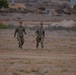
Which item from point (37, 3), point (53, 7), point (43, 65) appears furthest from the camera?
point (37, 3)

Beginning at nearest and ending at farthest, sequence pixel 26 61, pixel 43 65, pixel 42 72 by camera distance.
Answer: pixel 42 72, pixel 43 65, pixel 26 61

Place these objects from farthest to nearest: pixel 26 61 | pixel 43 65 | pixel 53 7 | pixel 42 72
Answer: pixel 53 7 < pixel 26 61 < pixel 43 65 < pixel 42 72

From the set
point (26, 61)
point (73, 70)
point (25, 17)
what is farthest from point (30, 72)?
point (25, 17)

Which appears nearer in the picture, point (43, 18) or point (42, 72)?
point (42, 72)

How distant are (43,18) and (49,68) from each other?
54.7 meters

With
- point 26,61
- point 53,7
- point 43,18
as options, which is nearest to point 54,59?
point 26,61

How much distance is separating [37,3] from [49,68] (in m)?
88.6

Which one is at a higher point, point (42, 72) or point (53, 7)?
point (42, 72)

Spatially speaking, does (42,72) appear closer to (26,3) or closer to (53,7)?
(53,7)

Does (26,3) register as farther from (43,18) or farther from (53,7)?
(43,18)

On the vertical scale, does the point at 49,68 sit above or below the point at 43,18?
above

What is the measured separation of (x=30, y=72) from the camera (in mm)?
18062

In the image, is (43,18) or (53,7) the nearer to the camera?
(43,18)

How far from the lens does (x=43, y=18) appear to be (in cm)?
7369
